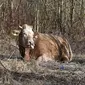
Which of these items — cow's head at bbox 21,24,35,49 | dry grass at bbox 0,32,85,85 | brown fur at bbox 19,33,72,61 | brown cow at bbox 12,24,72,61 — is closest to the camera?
dry grass at bbox 0,32,85,85

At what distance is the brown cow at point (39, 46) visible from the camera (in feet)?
35.2

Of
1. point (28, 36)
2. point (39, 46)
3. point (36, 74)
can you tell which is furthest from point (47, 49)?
point (36, 74)

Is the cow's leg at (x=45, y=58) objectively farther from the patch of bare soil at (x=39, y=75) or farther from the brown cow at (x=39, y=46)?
the patch of bare soil at (x=39, y=75)

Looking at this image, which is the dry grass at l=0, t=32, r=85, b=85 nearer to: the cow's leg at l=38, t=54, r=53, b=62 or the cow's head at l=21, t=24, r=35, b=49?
the cow's leg at l=38, t=54, r=53, b=62

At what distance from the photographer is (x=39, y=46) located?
1102 centimetres

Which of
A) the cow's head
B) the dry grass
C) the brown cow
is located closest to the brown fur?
the brown cow

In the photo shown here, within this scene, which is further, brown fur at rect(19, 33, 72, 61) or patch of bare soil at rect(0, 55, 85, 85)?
brown fur at rect(19, 33, 72, 61)

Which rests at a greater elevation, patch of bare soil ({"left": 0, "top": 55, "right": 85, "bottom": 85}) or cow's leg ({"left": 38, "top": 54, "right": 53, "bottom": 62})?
patch of bare soil ({"left": 0, "top": 55, "right": 85, "bottom": 85})

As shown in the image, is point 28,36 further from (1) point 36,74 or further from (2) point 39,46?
(1) point 36,74

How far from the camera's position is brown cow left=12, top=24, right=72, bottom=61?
10727 millimetres

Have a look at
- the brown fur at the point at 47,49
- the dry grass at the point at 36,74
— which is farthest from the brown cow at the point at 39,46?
the dry grass at the point at 36,74

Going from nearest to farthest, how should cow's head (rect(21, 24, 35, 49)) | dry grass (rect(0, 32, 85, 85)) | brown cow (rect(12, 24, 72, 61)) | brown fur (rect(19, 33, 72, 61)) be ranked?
dry grass (rect(0, 32, 85, 85))
cow's head (rect(21, 24, 35, 49))
brown cow (rect(12, 24, 72, 61))
brown fur (rect(19, 33, 72, 61))

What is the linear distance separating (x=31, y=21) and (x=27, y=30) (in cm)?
999

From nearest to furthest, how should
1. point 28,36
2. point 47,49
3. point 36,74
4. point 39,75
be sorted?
point 39,75, point 36,74, point 28,36, point 47,49
